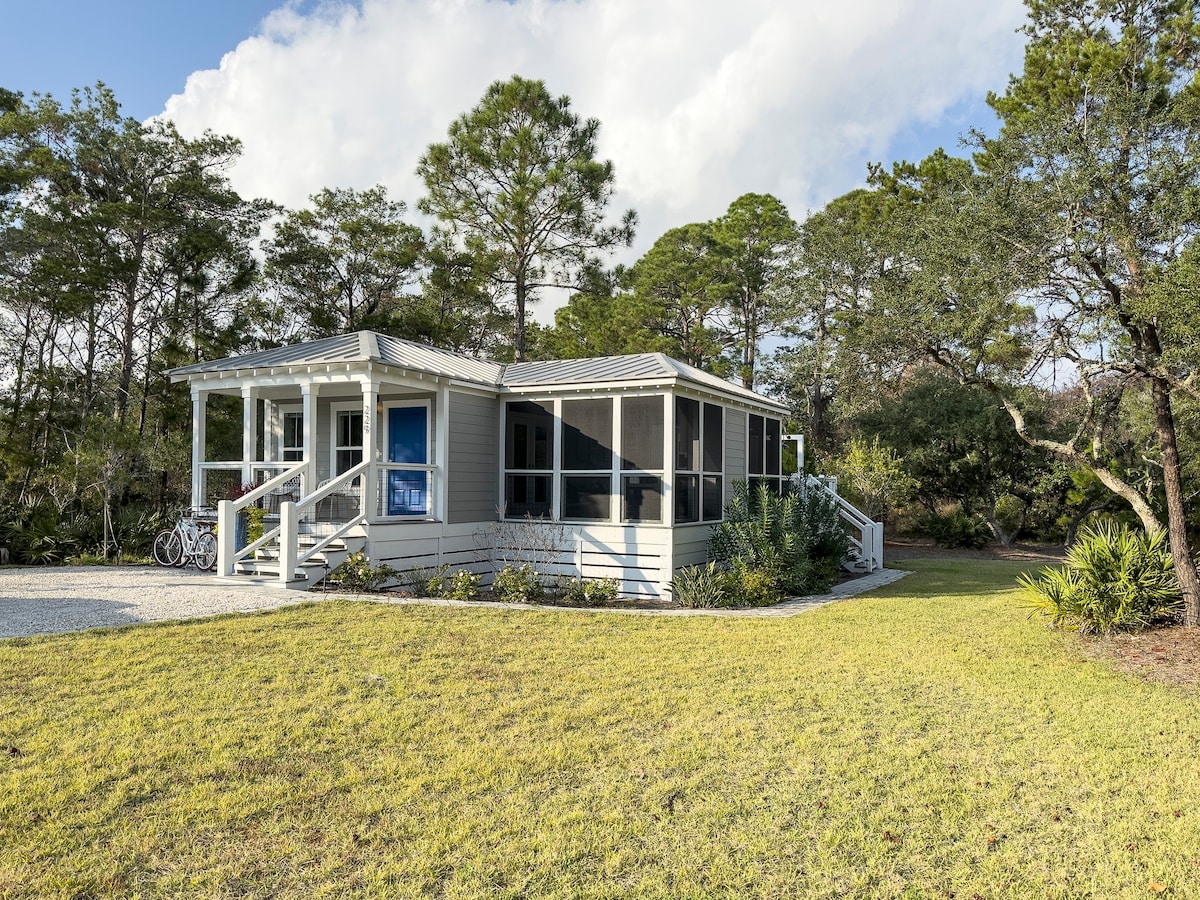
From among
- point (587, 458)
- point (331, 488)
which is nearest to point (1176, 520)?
point (587, 458)

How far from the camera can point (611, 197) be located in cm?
2080

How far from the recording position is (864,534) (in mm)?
14117

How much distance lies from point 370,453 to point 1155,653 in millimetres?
9046

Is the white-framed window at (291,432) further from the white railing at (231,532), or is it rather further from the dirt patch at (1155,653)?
the dirt patch at (1155,653)

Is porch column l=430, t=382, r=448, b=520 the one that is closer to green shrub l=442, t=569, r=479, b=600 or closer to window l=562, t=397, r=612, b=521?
green shrub l=442, t=569, r=479, b=600

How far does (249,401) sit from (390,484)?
243 cm

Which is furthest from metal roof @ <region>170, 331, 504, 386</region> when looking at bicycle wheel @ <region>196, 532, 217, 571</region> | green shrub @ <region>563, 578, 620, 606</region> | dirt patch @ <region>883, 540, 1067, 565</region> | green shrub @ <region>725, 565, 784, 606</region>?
dirt patch @ <region>883, 540, 1067, 565</region>

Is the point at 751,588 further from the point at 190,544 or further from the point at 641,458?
the point at 190,544

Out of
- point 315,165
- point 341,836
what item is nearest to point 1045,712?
point 341,836

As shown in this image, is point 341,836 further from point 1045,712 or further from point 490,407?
point 490,407

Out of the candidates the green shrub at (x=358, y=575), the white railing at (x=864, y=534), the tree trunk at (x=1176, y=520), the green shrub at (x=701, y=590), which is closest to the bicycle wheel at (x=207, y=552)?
the green shrub at (x=358, y=575)

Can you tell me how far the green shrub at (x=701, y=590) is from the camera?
31.7 feet

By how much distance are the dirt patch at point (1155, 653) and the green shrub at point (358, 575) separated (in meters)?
7.77

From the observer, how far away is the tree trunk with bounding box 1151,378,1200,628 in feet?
25.3
